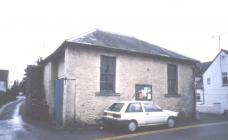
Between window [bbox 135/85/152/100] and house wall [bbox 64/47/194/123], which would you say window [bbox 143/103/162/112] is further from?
window [bbox 135/85/152/100]

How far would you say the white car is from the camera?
1141 cm

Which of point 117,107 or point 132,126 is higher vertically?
point 117,107

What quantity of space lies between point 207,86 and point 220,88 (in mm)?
2413

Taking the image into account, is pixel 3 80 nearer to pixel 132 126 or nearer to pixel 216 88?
pixel 216 88

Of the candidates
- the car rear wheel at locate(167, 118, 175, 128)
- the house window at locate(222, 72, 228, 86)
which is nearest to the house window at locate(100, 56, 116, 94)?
the car rear wheel at locate(167, 118, 175, 128)

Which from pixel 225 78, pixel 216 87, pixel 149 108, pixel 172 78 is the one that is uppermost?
pixel 225 78

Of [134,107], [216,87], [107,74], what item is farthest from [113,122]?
[216,87]

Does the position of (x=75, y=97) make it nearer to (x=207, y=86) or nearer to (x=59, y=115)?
(x=59, y=115)

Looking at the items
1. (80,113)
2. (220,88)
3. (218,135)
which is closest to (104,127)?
(80,113)

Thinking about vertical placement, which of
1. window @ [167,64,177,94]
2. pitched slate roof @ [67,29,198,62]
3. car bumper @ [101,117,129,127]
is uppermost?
pitched slate roof @ [67,29,198,62]

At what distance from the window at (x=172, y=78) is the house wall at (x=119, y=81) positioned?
0.35 m

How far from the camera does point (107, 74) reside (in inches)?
586

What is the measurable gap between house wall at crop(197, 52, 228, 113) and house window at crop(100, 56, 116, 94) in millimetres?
17400

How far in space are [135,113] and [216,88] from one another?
21384mm
